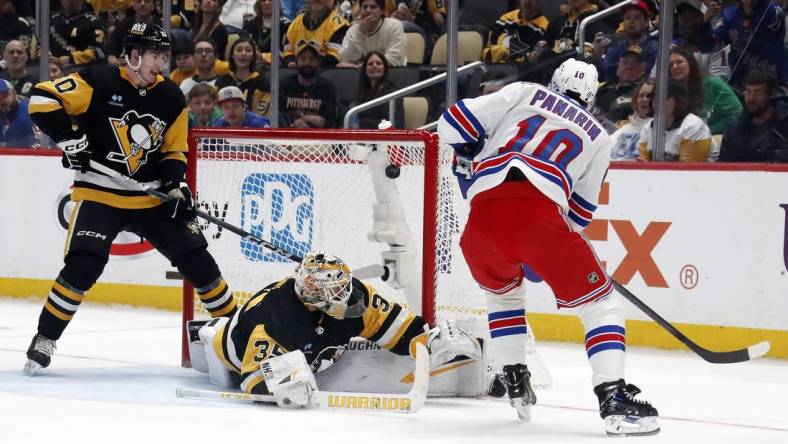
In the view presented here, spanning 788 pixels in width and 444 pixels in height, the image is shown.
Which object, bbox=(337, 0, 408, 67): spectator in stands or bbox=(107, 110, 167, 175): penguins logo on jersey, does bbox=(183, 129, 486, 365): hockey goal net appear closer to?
bbox=(107, 110, 167, 175): penguins logo on jersey

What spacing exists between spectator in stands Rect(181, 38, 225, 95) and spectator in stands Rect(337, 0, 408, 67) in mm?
743

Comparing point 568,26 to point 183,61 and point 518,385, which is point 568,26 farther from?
point 518,385

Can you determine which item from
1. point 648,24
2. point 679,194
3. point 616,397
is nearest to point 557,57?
point 648,24

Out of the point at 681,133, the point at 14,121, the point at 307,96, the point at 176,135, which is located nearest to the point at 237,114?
the point at 307,96

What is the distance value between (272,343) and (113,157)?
108 centimetres

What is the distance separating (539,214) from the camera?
3773 millimetres

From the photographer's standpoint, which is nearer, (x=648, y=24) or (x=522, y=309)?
(x=522, y=309)

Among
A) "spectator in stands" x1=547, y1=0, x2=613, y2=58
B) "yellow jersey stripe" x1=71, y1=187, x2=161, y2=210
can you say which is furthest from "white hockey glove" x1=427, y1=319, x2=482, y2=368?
"spectator in stands" x1=547, y1=0, x2=613, y2=58

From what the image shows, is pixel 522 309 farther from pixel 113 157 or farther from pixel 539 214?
pixel 113 157

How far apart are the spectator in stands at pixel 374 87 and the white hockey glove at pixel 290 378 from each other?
270 centimetres

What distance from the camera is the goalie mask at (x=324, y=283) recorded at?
408cm

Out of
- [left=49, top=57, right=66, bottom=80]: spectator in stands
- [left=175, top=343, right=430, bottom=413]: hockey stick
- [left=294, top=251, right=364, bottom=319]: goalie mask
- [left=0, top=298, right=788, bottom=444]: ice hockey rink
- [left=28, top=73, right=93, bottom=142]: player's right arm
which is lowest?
[left=0, top=298, right=788, bottom=444]: ice hockey rink

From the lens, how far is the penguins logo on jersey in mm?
4730

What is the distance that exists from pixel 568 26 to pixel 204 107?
1934 millimetres
